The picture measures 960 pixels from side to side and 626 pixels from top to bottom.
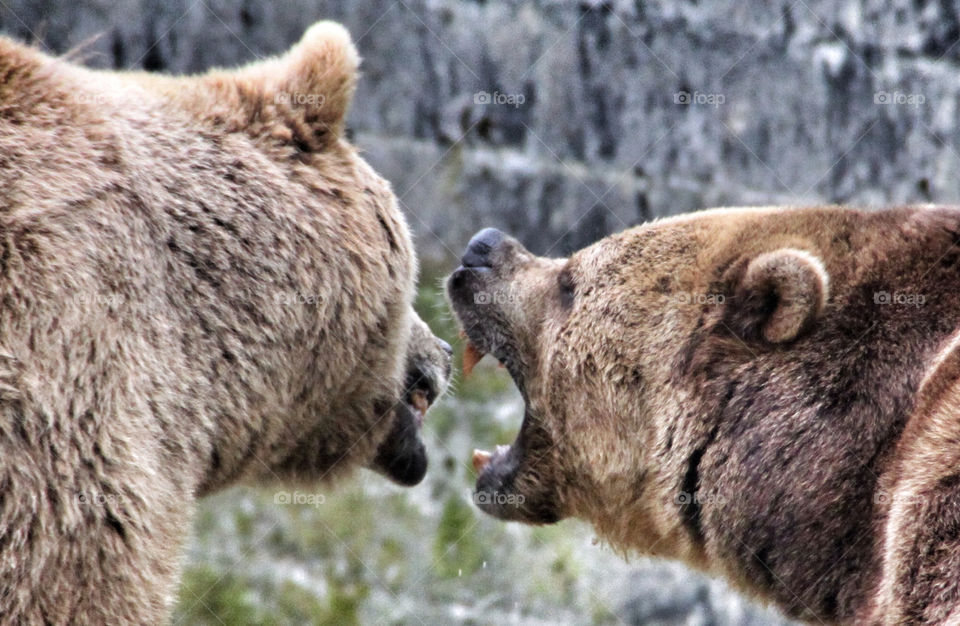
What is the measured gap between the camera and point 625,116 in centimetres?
571

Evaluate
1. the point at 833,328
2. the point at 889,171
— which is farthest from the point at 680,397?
the point at 889,171

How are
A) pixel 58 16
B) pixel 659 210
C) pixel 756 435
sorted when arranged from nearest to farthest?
pixel 756 435 < pixel 58 16 < pixel 659 210

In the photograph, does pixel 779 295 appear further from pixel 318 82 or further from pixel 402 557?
pixel 402 557

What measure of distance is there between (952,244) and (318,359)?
1.83 m

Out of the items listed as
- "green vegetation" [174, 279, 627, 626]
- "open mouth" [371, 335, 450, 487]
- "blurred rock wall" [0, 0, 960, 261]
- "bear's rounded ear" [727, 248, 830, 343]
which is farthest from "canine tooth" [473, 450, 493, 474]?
→ "blurred rock wall" [0, 0, 960, 261]

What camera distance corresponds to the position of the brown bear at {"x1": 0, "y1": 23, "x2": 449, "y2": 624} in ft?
8.17

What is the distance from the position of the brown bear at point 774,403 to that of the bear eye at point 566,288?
13 millimetres

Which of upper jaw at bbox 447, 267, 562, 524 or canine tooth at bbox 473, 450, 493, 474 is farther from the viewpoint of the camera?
canine tooth at bbox 473, 450, 493, 474

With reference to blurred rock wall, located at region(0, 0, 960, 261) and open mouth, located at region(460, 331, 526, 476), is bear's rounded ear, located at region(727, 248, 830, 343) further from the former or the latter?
blurred rock wall, located at region(0, 0, 960, 261)

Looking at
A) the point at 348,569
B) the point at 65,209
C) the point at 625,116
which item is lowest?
the point at 348,569

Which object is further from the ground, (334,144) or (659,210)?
(334,144)

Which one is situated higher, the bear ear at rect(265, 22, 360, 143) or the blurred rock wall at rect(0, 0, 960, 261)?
the bear ear at rect(265, 22, 360, 143)

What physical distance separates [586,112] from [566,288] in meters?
2.21

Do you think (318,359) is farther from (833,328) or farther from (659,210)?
(659,210)
